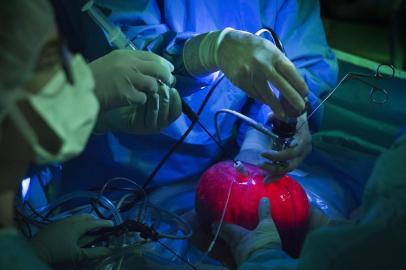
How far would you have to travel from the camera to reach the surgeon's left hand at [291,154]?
1.48m

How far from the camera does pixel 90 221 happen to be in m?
1.37

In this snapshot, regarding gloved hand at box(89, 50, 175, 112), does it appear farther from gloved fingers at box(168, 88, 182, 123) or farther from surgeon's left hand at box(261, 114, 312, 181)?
surgeon's left hand at box(261, 114, 312, 181)

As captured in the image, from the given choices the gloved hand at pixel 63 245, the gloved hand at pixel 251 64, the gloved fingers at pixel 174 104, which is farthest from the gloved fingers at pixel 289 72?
the gloved hand at pixel 63 245

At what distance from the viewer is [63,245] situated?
50.3 inches

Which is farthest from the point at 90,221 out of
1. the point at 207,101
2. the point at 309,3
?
the point at 309,3

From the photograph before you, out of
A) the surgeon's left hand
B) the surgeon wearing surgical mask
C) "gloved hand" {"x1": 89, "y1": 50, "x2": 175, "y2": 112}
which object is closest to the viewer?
the surgeon wearing surgical mask

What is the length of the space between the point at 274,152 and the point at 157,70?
1.57ft

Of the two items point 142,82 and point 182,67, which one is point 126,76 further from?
point 182,67

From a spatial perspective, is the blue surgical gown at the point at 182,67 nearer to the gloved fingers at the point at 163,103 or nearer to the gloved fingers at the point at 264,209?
the gloved fingers at the point at 163,103

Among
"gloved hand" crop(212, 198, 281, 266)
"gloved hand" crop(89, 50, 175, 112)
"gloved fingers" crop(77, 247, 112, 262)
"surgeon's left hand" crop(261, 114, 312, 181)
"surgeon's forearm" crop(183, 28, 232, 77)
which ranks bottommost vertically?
"gloved hand" crop(212, 198, 281, 266)

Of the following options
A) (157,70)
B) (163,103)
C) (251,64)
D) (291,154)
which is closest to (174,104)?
(163,103)

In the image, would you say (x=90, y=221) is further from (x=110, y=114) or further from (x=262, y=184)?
(x=262, y=184)

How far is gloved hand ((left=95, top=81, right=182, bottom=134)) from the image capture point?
1.40 meters

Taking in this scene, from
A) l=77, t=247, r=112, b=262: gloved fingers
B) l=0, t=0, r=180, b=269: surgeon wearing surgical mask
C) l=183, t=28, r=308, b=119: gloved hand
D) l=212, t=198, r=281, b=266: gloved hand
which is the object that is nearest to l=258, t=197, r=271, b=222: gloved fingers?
l=212, t=198, r=281, b=266: gloved hand
